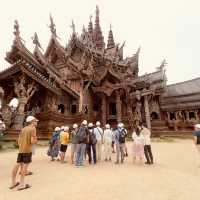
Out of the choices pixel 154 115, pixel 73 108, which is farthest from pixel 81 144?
pixel 154 115

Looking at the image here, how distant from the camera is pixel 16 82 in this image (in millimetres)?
14469

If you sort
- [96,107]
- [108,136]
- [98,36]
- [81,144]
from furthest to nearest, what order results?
1. [98,36]
2. [96,107]
3. [108,136]
4. [81,144]

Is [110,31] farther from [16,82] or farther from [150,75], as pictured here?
[16,82]

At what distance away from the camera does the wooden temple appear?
48.1ft

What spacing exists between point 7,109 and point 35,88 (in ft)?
9.79

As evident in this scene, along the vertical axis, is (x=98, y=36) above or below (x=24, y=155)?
above

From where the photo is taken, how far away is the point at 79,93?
60.3 ft

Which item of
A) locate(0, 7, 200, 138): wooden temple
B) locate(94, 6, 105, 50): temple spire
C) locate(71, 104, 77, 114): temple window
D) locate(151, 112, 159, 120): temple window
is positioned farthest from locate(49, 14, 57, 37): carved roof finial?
locate(151, 112, 159, 120): temple window

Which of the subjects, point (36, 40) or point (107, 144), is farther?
point (36, 40)

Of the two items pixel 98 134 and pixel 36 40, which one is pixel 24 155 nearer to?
pixel 98 134

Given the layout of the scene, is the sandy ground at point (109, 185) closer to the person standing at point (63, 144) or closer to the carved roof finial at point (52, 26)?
the person standing at point (63, 144)

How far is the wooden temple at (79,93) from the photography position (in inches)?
577

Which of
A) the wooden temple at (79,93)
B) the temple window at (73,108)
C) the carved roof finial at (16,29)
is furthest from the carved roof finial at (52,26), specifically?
the temple window at (73,108)

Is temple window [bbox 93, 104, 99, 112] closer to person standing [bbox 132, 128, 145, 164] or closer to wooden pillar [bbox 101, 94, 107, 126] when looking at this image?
wooden pillar [bbox 101, 94, 107, 126]
